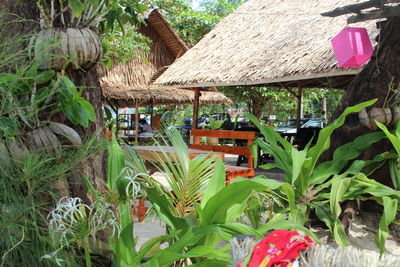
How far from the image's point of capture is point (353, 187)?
267 centimetres

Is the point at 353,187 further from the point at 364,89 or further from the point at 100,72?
the point at 100,72

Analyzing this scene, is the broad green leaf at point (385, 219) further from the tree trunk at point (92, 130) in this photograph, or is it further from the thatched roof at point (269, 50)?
the thatched roof at point (269, 50)

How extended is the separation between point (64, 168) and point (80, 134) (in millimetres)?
453

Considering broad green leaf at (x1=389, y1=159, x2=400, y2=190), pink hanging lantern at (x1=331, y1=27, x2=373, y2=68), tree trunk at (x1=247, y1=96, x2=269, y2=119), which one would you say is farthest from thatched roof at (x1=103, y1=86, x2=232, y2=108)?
broad green leaf at (x1=389, y1=159, x2=400, y2=190)

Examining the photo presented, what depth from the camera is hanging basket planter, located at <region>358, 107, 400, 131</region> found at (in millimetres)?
2880

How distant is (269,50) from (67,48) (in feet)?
20.2

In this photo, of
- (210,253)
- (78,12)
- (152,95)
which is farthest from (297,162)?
(152,95)

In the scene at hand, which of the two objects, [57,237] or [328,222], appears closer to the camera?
[57,237]

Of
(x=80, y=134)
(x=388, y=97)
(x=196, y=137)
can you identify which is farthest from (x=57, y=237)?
(x=196, y=137)

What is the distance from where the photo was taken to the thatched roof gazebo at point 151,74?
36.1 feet

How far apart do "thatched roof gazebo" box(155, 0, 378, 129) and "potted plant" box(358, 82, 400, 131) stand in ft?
9.67

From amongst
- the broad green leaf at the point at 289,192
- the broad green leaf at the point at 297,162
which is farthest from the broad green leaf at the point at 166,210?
the broad green leaf at the point at 297,162

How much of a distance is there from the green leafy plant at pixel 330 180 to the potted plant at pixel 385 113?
0.10 metres

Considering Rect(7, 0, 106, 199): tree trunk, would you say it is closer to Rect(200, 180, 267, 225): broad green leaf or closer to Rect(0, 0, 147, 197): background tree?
Rect(0, 0, 147, 197): background tree
